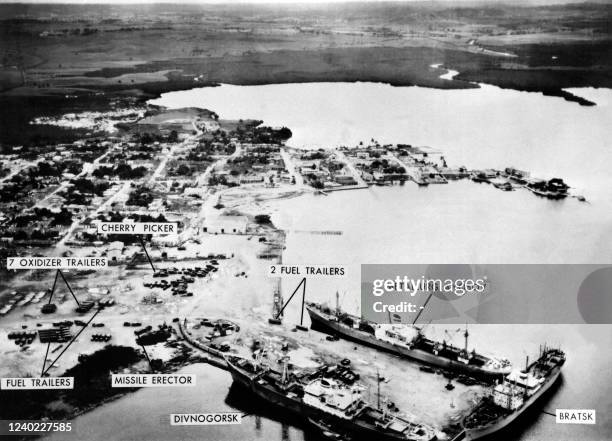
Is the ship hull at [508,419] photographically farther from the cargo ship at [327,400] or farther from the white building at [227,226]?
the white building at [227,226]

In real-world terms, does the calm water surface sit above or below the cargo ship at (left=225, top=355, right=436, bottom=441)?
above

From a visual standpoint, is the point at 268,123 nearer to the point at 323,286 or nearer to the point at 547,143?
the point at 323,286

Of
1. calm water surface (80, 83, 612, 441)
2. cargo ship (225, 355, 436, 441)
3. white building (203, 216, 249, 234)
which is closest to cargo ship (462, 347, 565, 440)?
calm water surface (80, 83, 612, 441)

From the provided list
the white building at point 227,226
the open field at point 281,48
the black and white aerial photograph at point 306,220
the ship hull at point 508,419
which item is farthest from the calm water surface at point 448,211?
the white building at point 227,226

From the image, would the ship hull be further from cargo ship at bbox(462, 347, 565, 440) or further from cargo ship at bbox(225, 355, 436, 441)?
cargo ship at bbox(225, 355, 436, 441)

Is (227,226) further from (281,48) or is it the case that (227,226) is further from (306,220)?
(281,48)

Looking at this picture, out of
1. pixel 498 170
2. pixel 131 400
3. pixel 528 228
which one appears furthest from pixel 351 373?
pixel 498 170

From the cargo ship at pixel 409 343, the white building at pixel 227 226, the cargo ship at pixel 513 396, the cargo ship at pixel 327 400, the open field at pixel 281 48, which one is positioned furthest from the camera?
the white building at pixel 227 226
